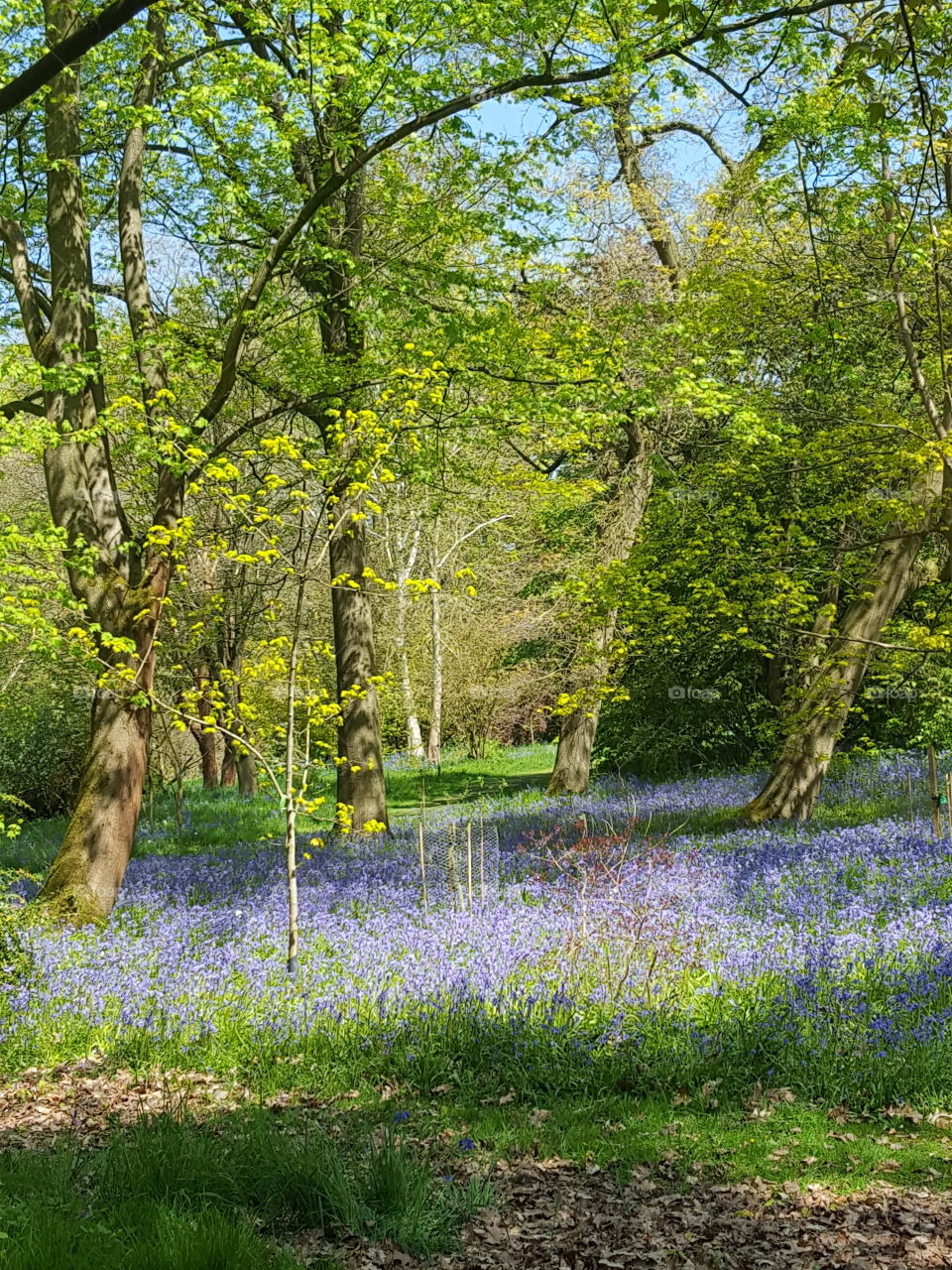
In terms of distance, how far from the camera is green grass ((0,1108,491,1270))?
3.60 meters

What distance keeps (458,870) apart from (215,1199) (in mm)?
5874

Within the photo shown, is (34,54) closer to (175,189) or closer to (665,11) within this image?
(175,189)

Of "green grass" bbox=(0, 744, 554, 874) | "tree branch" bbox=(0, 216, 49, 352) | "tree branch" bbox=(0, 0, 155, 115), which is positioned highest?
"tree branch" bbox=(0, 216, 49, 352)

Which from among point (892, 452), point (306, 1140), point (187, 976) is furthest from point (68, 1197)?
point (892, 452)

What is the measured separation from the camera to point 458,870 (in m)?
10.2

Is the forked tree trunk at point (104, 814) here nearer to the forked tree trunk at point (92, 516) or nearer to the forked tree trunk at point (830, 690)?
the forked tree trunk at point (92, 516)

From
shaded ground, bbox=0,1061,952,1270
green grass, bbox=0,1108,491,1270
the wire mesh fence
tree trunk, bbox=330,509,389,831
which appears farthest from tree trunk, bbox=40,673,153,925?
green grass, bbox=0,1108,491,1270

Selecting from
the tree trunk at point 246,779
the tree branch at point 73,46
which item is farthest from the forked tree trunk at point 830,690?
the tree trunk at point 246,779

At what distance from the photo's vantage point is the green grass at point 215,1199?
11.8 ft

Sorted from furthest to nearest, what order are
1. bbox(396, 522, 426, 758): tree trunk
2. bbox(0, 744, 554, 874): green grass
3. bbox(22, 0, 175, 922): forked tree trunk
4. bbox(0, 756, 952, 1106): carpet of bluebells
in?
bbox(396, 522, 426, 758): tree trunk
bbox(0, 744, 554, 874): green grass
bbox(22, 0, 175, 922): forked tree trunk
bbox(0, 756, 952, 1106): carpet of bluebells

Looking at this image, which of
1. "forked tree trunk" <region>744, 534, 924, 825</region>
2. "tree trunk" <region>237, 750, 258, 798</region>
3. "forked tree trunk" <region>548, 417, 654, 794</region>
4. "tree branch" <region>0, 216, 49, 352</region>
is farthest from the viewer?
"tree trunk" <region>237, 750, 258, 798</region>

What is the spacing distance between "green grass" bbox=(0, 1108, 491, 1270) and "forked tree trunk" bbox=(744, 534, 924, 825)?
8057mm

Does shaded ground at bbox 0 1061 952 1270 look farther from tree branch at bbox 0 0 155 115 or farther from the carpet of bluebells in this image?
tree branch at bbox 0 0 155 115

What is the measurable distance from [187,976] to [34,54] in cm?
846
